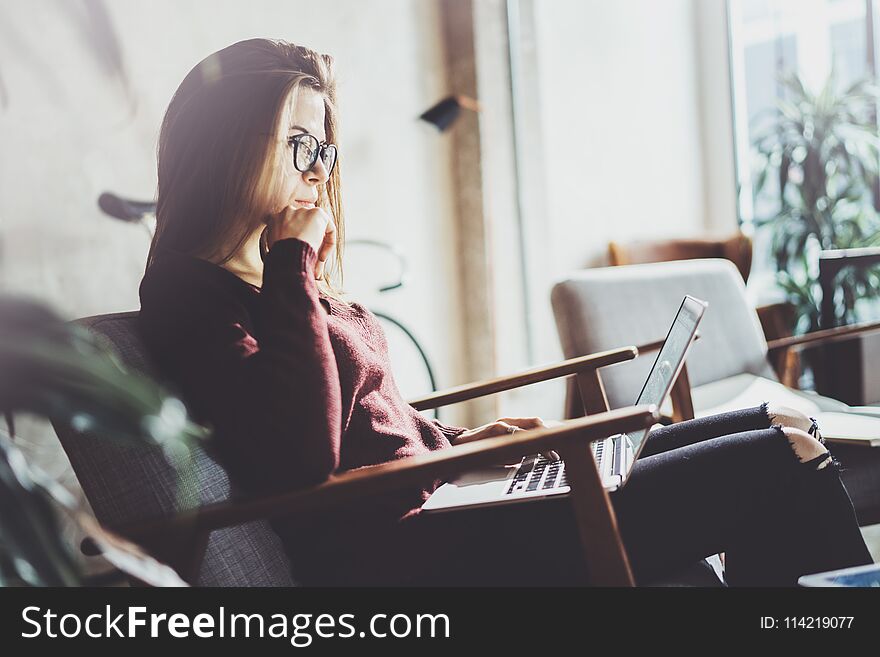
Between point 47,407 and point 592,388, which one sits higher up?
point 47,407

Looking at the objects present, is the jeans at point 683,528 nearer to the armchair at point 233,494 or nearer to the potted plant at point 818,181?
the armchair at point 233,494

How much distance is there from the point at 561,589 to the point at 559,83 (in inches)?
110

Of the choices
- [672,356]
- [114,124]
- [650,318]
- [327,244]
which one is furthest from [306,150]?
[650,318]

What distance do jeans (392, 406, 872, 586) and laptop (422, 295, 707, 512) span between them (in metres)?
0.02

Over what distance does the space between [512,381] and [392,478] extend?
0.65 m

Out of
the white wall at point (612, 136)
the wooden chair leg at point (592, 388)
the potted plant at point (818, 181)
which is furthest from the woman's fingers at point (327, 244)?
the potted plant at point (818, 181)

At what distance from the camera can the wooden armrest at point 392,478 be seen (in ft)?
3.10

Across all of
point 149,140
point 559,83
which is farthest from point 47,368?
point 559,83

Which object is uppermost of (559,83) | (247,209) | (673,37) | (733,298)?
(673,37)

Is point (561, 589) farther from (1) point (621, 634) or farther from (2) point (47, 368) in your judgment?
(2) point (47, 368)

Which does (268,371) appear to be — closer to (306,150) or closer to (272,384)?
(272,384)

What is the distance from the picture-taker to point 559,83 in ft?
11.4

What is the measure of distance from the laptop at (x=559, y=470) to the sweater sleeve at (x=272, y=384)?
0.21 metres

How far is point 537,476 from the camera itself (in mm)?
1178
